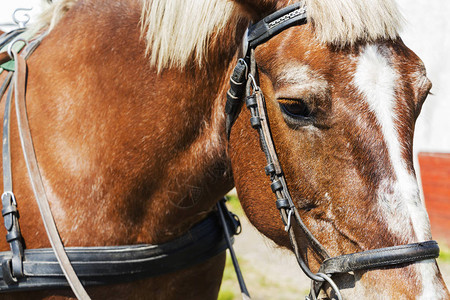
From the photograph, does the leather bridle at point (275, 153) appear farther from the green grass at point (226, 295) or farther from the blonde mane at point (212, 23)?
the green grass at point (226, 295)

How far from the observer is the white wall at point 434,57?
18.9ft

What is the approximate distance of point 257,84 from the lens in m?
1.56

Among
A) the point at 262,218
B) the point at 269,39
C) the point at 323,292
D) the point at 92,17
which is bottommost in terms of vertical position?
the point at 323,292

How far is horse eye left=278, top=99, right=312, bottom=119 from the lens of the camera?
4.61 ft

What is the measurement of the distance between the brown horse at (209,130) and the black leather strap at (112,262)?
0.14 ft

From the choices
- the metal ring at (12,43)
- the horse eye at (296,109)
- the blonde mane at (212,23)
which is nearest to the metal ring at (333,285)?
the horse eye at (296,109)

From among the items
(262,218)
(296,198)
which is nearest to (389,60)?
(296,198)

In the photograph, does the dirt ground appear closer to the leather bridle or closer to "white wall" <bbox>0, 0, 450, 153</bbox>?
"white wall" <bbox>0, 0, 450, 153</bbox>

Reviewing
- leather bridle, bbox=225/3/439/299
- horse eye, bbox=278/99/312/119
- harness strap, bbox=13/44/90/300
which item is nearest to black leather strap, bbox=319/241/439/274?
leather bridle, bbox=225/3/439/299

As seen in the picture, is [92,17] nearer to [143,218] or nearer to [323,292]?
[143,218]

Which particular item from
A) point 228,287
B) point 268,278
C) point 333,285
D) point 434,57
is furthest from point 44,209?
point 434,57

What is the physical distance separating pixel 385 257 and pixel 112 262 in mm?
1041

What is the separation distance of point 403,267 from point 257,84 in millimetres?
745

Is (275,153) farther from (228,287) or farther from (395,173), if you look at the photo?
(228,287)
